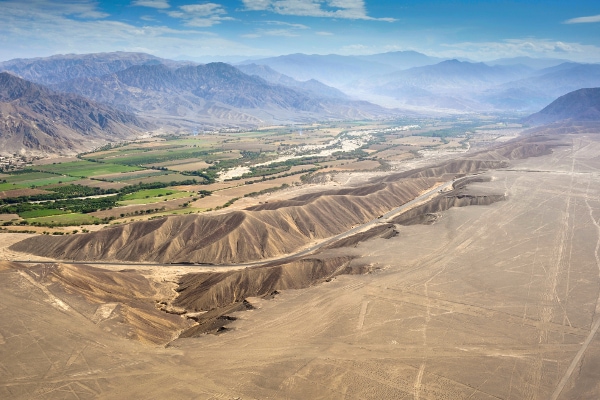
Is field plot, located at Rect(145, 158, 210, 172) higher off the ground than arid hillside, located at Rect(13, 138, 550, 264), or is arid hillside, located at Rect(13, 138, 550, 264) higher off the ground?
field plot, located at Rect(145, 158, 210, 172)

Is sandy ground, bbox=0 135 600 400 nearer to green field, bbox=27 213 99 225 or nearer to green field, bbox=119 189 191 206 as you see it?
green field, bbox=27 213 99 225

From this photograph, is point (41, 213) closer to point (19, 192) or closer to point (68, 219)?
point (68, 219)

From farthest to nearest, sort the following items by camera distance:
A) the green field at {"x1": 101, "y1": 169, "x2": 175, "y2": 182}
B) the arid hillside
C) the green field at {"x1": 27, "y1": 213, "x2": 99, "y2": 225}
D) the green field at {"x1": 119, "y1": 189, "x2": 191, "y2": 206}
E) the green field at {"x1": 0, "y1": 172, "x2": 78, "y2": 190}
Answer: the green field at {"x1": 101, "y1": 169, "x2": 175, "y2": 182}, the green field at {"x1": 0, "y1": 172, "x2": 78, "y2": 190}, the green field at {"x1": 119, "y1": 189, "x2": 191, "y2": 206}, the green field at {"x1": 27, "y1": 213, "x2": 99, "y2": 225}, the arid hillside

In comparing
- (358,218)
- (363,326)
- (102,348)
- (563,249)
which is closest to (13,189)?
(358,218)

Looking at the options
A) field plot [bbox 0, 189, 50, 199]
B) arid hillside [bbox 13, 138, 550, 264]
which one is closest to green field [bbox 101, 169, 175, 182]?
field plot [bbox 0, 189, 50, 199]

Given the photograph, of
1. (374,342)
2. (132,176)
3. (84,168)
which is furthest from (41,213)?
(374,342)

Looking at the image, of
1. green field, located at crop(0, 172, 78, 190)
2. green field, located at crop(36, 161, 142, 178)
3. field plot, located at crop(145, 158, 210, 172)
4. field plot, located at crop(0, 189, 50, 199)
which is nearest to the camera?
field plot, located at crop(0, 189, 50, 199)
